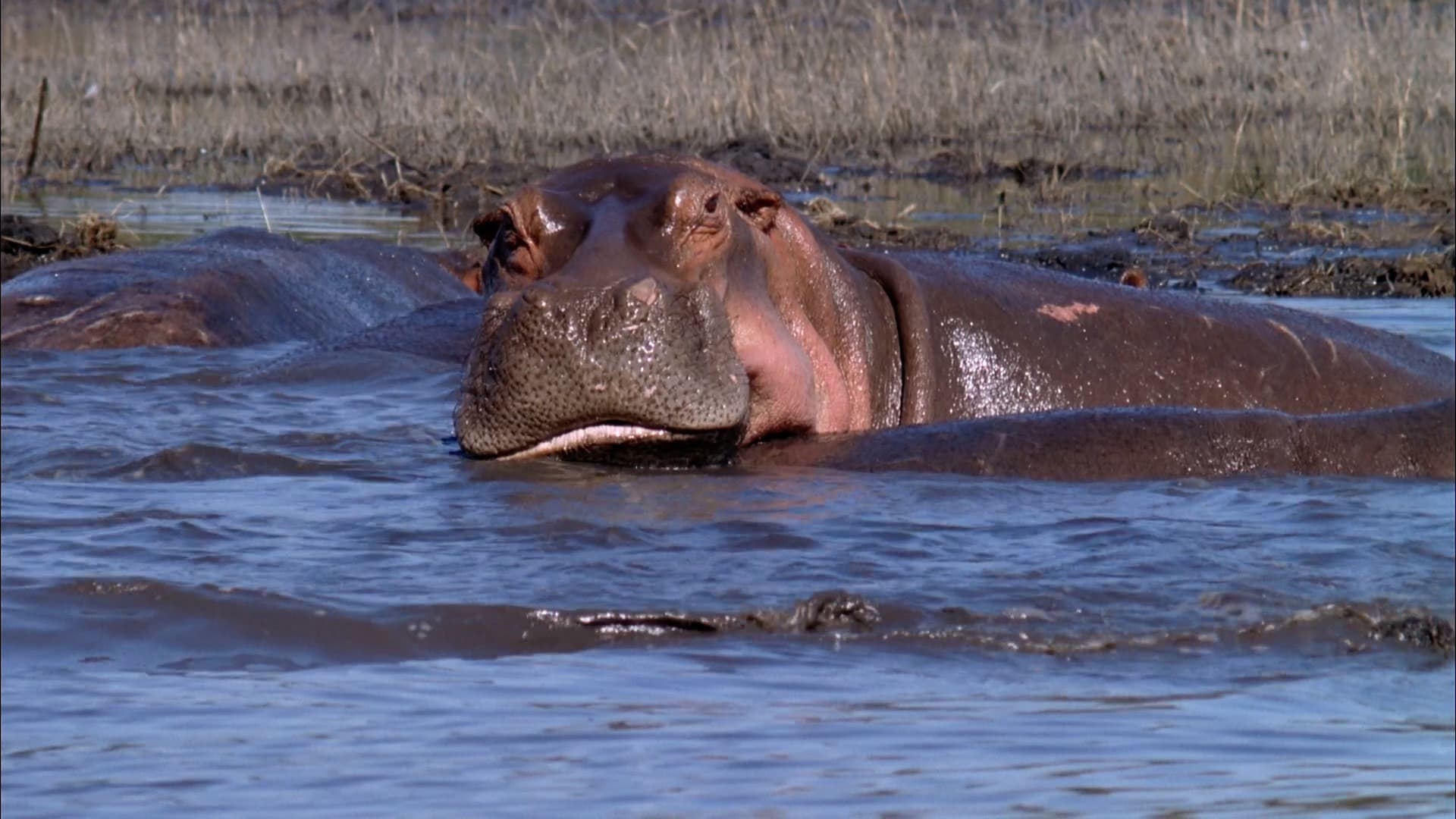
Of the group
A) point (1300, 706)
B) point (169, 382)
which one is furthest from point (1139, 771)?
point (169, 382)

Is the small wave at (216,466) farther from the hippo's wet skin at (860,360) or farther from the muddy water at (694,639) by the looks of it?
the hippo's wet skin at (860,360)

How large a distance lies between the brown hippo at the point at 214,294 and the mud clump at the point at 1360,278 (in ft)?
12.4

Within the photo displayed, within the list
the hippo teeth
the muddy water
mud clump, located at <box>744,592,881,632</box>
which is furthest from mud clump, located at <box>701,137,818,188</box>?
mud clump, located at <box>744,592,881,632</box>

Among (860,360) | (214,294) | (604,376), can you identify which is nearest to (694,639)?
(604,376)

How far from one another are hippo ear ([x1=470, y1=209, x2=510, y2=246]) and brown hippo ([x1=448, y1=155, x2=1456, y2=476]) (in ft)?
0.04

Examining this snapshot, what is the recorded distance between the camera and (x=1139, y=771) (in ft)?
9.84

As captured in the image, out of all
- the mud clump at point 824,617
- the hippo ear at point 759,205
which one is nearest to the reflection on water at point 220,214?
the hippo ear at point 759,205

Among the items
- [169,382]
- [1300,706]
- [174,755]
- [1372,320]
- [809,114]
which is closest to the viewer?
[174,755]

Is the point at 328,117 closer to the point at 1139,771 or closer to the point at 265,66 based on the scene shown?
the point at 265,66

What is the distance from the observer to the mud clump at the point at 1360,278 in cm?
994

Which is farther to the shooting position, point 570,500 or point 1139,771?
point 570,500

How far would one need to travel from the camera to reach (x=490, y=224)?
533cm

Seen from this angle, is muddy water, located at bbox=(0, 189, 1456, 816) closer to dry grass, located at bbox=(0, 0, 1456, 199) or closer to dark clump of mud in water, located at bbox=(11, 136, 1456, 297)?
dark clump of mud in water, located at bbox=(11, 136, 1456, 297)

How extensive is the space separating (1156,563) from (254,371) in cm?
315
